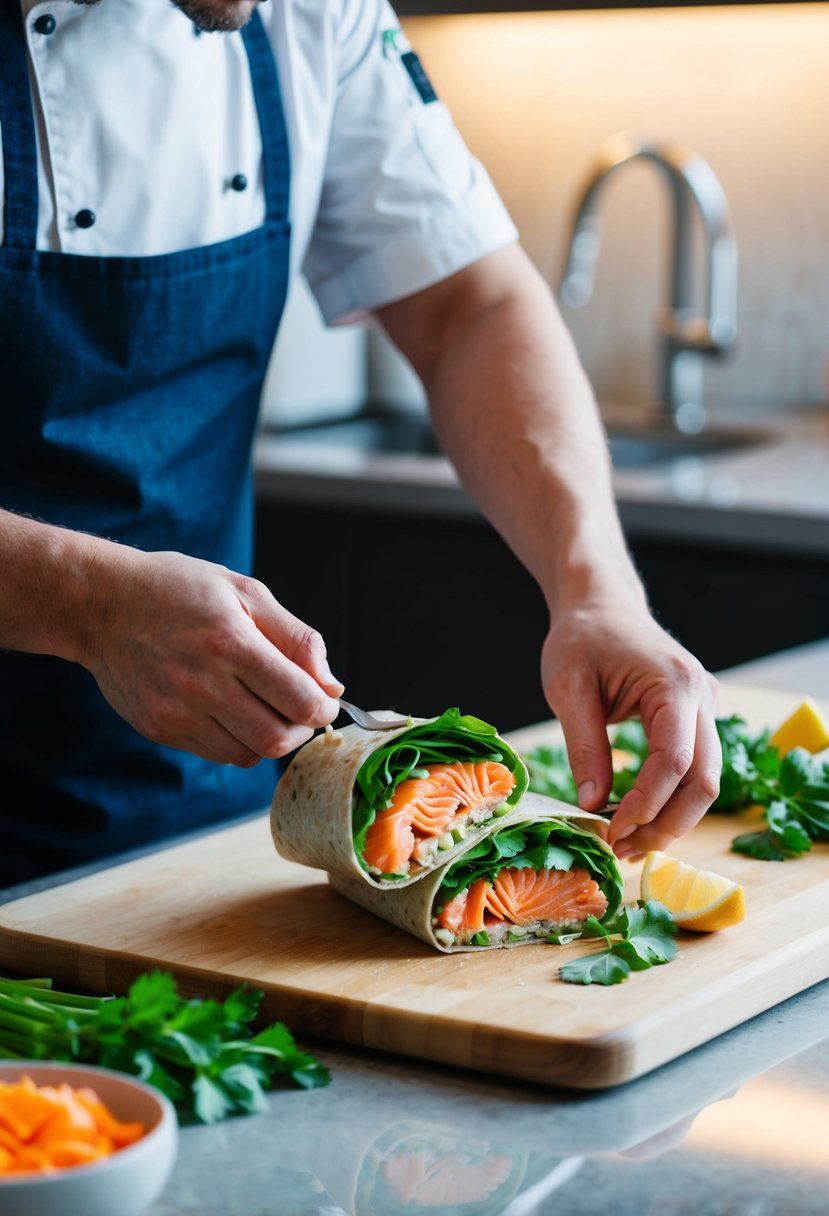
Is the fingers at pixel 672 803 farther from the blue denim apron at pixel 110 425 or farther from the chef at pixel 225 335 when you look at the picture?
the blue denim apron at pixel 110 425

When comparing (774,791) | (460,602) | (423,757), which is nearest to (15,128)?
(423,757)

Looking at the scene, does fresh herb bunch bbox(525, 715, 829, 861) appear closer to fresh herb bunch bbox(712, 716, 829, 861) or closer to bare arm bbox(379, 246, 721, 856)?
fresh herb bunch bbox(712, 716, 829, 861)

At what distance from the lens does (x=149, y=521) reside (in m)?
1.86

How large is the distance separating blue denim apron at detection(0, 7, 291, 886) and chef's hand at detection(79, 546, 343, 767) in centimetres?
47

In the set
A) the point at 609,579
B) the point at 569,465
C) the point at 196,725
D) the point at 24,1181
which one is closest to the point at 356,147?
the point at 569,465

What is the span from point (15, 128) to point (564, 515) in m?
0.68

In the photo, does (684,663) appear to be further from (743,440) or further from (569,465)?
(743,440)

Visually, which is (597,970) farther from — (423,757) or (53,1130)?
(53,1130)

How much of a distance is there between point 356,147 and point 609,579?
2.21ft

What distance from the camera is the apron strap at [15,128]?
1687mm

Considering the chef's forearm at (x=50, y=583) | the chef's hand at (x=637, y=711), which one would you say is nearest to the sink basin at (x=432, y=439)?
the chef's hand at (x=637, y=711)

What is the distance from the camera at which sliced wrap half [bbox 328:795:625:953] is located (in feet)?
4.55

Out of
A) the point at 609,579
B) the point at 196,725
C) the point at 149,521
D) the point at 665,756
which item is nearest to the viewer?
the point at 196,725

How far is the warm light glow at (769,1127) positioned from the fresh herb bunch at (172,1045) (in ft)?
0.86
